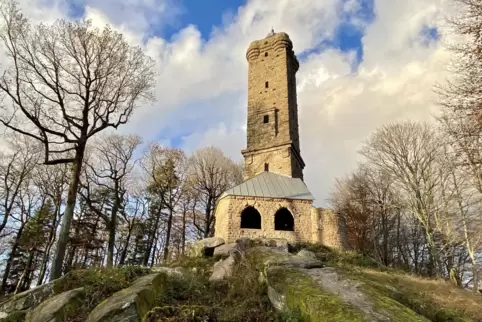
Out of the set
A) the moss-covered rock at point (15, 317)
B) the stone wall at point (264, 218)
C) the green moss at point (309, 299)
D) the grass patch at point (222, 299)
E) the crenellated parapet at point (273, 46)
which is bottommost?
the moss-covered rock at point (15, 317)

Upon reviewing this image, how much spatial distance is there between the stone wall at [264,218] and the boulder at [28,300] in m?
9.22

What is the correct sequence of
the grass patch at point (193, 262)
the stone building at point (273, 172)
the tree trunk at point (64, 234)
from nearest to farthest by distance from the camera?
the tree trunk at point (64, 234) → the grass patch at point (193, 262) → the stone building at point (273, 172)

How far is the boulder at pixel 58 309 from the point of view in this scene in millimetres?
6000

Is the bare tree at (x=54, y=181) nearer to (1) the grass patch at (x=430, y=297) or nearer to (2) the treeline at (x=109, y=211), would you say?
Answer: (2) the treeline at (x=109, y=211)

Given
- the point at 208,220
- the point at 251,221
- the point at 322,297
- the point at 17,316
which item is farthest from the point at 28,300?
the point at 208,220

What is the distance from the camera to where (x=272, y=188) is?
60.0 ft

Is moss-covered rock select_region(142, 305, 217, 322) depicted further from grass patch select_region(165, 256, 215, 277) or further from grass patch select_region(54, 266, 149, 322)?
grass patch select_region(165, 256, 215, 277)

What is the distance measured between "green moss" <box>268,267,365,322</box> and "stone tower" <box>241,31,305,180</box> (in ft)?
46.9

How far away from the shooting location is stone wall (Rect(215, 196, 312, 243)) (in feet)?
53.9

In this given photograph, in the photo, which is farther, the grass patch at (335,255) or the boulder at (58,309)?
the grass patch at (335,255)

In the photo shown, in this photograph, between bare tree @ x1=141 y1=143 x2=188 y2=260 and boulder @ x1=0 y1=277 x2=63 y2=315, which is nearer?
boulder @ x1=0 y1=277 x2=63 y2=315

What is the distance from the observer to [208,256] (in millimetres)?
14781

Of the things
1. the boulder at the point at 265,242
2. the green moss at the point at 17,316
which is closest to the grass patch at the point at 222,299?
the green moss at the point at 17,316

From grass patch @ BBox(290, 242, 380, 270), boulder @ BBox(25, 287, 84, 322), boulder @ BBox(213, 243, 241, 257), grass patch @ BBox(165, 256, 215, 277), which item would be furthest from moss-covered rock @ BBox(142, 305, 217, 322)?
grass patch @ BBox(290, 242, 380, 270)
